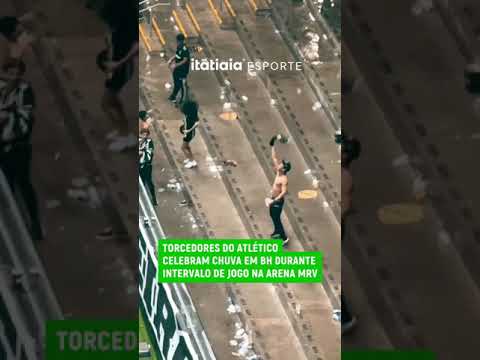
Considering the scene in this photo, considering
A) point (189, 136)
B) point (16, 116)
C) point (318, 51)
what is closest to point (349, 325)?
point (189, 136)

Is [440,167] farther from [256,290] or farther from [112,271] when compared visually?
[112,271]

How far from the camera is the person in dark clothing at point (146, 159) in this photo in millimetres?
4766

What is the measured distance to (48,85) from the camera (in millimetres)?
4832

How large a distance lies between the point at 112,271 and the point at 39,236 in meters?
0.47

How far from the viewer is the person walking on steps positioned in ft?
15.5

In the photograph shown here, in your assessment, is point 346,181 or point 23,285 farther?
point 23,285

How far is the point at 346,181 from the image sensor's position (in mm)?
4734

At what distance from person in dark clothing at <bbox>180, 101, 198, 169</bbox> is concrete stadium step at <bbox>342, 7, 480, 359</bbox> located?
33.6 inches

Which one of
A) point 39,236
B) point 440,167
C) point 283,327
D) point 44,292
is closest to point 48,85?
point 39,236

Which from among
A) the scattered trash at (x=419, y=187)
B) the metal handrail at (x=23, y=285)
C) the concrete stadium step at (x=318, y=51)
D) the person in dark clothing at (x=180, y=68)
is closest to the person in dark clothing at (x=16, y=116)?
the metal handrail at (x=23, y=285)
